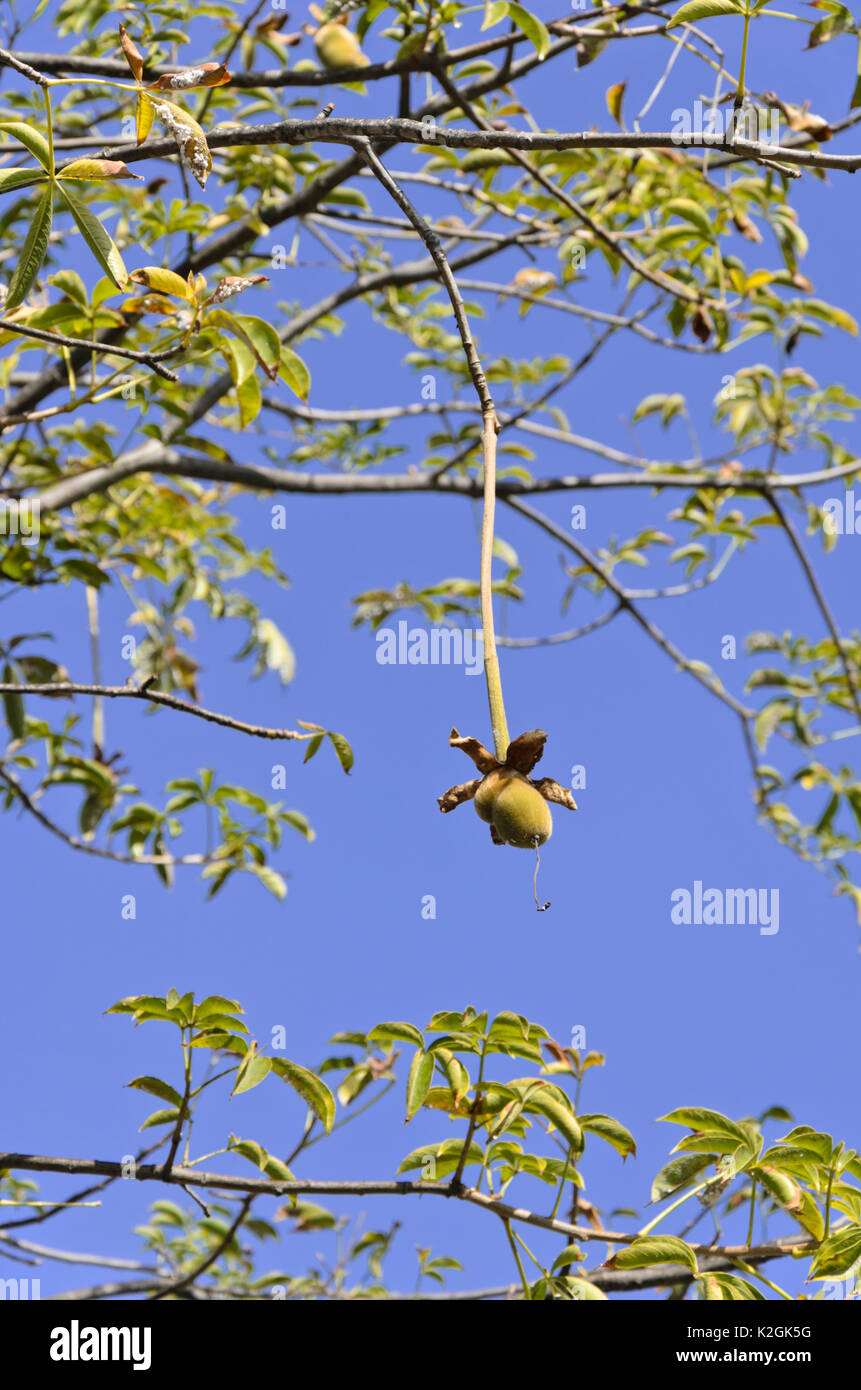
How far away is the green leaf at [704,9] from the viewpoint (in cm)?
144

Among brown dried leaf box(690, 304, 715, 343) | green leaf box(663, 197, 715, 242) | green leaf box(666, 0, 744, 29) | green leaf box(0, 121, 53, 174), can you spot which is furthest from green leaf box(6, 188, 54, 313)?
brown dried leaf box(690, 304, 715, 343)

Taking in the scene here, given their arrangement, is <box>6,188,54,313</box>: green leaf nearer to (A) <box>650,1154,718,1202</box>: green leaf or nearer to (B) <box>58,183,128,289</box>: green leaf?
(B) <box>58,183,128,289</box>: green leaf

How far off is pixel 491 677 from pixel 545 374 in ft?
11.9

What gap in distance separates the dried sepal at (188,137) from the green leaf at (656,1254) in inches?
52.5

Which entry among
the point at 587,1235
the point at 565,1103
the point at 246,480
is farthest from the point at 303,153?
the point at 587,1235

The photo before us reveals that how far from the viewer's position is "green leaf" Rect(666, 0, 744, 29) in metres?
1.44

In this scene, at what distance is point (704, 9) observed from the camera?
144cm

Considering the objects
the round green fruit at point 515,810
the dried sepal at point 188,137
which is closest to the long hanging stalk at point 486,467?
the round green fruit at point 515,810

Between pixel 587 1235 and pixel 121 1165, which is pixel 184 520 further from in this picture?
pixel 587 1235

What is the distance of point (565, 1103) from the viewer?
159 cm

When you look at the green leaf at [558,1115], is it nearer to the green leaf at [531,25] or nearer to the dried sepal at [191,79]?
the dried sepal at [191,79]

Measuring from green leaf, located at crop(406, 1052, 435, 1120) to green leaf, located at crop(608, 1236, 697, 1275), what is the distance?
1.01 ft

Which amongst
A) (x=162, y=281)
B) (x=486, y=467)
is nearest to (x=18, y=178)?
(x=162, y=281)

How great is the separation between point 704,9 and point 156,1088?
166 centimetres
